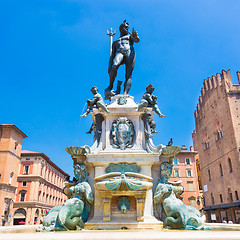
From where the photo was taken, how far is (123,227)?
6.59 m

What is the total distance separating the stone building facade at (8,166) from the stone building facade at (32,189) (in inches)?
229

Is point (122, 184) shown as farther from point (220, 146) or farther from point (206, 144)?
point (206, 144)

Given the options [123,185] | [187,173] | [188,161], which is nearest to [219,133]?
[188,161]

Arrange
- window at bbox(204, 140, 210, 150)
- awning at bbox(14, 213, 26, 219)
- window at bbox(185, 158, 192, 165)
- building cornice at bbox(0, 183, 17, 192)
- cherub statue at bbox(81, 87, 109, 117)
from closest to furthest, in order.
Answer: cherub statue at bbox(81, 87, 109, 117) < building cornice at bbox(0, 183, 17, 192) < awning at bbox(14, 213, 26, 219) < window at bbox(204, 140, 210, 150) < window at bbox(185, 158, 192, 165)

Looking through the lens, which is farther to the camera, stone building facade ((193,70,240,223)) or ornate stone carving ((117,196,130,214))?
stone building facade ((193,70,240,223))

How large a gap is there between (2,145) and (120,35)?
39.3 m

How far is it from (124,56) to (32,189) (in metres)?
47.6

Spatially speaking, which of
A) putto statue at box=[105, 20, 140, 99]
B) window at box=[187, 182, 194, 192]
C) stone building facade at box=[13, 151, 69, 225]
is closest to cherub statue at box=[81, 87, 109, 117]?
putto statue at box=[105, 20, 140, 99]

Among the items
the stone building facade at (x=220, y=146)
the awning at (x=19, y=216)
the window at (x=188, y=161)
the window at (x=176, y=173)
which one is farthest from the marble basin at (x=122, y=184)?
the window at (x=188, y=161)

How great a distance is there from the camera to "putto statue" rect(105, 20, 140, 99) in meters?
10.0

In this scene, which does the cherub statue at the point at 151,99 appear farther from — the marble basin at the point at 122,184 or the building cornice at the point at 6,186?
the building cornice at the point at 6,186

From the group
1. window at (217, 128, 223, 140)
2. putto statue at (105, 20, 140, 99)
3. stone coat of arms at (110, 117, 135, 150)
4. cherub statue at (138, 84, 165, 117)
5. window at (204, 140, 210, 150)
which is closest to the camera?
stone coat of arms at (110, 117, 135, 150)

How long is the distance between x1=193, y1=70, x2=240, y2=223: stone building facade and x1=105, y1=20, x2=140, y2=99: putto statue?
110 ft

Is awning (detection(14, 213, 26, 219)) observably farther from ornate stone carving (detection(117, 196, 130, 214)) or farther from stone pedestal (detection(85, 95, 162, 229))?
ornate stone carving (detection(117, 196, 130, 214))
